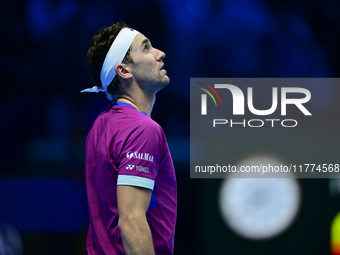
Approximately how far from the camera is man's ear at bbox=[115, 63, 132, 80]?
4.85 feet

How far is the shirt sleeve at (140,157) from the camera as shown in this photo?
116 centimetres

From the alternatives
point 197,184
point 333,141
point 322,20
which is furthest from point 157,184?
point 322,20

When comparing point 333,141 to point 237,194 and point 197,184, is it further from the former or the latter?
point 197,184

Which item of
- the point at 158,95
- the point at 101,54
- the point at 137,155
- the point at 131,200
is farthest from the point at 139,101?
the point at 158,95

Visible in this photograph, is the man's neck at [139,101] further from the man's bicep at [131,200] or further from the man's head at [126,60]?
the man's bicep at [131,200]

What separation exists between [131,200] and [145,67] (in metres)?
0.60

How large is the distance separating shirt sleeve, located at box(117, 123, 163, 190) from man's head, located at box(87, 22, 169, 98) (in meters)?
0.35

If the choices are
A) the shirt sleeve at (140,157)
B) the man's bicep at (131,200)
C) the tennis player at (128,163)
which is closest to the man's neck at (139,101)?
the tennis player at (128,163)

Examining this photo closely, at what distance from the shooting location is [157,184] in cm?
130

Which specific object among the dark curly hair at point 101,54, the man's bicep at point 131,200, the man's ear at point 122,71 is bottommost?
the man's bicep at point 131,200

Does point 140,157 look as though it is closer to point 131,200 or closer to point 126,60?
point 131,200

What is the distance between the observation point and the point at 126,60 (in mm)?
1510

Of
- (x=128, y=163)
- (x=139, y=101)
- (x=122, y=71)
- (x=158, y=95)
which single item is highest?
(x=158, y=95)

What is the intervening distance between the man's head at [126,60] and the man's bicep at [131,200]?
1.62 ft
